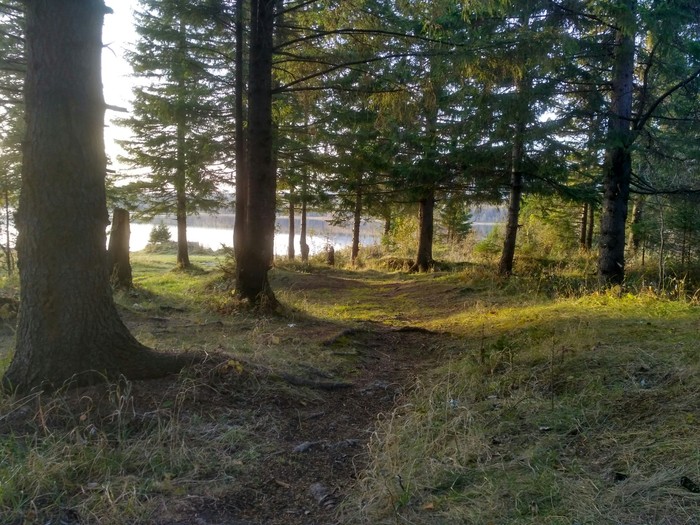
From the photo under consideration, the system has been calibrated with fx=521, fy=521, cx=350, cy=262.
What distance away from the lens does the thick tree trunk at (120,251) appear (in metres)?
11.5

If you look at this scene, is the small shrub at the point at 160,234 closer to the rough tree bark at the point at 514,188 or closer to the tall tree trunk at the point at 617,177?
the rough tree bark at the point at 514,188

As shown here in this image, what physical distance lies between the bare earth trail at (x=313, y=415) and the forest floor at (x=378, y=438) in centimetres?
2

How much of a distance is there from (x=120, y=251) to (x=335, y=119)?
24.4ft

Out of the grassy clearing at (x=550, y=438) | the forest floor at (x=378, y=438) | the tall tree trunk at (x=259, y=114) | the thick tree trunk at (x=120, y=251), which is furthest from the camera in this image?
the thick tree trunk at (x=120, y=251)

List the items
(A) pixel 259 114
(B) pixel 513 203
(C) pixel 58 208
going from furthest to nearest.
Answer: (B) pixel 513 203
(A) pixel 259 114
(C) pixel 58 208

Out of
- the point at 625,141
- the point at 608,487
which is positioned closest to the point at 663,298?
the point at 625,141

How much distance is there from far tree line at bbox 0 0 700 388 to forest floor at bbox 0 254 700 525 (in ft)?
2.47

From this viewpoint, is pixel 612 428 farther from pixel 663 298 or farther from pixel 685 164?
pixel 685 164

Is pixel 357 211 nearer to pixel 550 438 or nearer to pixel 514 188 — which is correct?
pixel 514 188

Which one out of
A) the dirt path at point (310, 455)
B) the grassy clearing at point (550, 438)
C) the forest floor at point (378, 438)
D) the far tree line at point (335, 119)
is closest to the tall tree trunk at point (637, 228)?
the far tree line at point (335, 119)

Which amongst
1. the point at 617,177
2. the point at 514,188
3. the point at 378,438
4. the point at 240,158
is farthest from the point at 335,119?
the point at 378,438

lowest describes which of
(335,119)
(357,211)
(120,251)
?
(120,251)

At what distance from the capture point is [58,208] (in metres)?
4.12

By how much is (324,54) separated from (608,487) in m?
8.20
